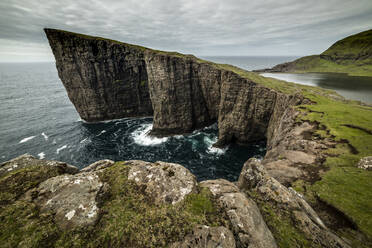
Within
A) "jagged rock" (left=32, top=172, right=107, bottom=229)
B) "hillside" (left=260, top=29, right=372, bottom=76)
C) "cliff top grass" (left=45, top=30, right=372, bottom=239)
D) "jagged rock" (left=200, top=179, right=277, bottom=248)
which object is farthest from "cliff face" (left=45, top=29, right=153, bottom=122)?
"hillside" (left=260, top=29, right=372, bottom=76)

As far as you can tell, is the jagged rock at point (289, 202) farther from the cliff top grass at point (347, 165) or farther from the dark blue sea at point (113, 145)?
the dark blue sea at point (113, 145)

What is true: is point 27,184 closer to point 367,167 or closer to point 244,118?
point 367,167

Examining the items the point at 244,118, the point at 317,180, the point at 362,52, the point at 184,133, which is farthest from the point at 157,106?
the point at 362,52

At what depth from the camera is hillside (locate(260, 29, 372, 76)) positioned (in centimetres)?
14050

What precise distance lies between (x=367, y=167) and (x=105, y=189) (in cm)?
2351

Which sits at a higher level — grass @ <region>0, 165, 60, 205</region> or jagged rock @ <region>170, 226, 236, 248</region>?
grass @ <region>0, 165, 60, 205</region>

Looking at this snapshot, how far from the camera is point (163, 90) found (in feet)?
164

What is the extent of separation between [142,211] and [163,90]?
146 feet

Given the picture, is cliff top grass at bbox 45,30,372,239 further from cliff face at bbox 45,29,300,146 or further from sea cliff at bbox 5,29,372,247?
cliff face at bbox 45,29,300,146

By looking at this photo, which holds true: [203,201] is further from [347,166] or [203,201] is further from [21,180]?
[347,166]

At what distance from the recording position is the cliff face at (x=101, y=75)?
55.3 m

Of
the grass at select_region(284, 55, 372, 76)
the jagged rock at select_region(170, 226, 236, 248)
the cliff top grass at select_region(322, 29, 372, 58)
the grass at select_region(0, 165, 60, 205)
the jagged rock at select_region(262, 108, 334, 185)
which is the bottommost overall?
the jagged rock at select_region(262, 108, 334, 185)

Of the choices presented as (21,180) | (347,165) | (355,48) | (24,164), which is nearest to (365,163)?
(347,165)

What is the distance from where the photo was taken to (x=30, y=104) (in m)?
89.4
